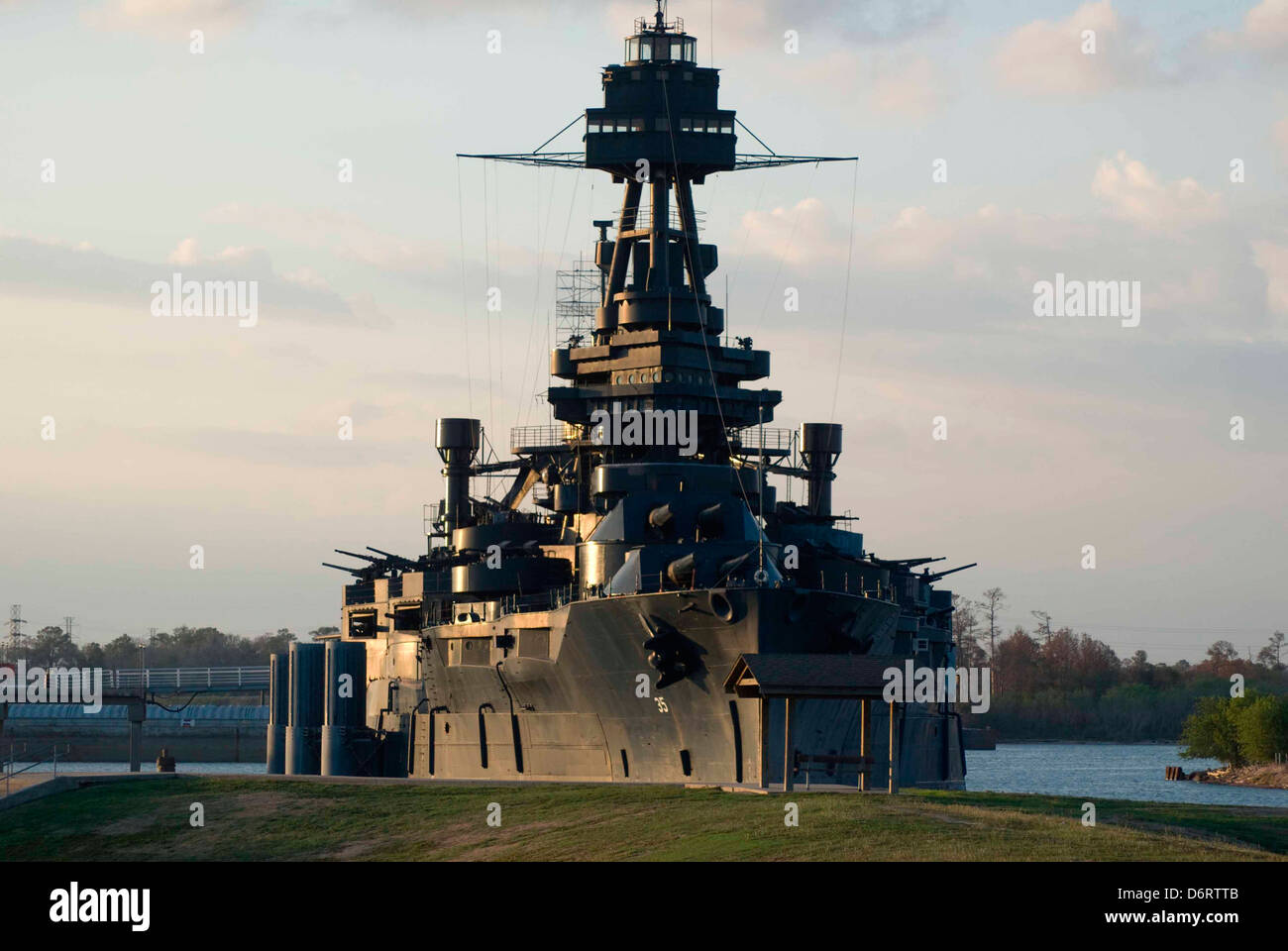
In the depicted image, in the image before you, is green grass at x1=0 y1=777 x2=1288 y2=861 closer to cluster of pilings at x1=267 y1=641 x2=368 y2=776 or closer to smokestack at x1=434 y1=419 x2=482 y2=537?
cluster of pilings at x1=267 y1=641 x2=368 y2=776

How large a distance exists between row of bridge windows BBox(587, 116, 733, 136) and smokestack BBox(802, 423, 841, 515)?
12.0 metres

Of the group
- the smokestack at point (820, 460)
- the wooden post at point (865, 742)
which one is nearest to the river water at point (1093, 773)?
the smokestack at point (820, 460)

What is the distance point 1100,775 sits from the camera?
10238 cm

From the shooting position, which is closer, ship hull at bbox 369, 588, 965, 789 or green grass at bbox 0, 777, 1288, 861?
green grass at bbox 0, 777, 1288, 861

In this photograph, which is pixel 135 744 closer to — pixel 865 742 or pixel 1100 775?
pixel 1100 775

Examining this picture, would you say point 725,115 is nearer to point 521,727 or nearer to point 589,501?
point 589,501

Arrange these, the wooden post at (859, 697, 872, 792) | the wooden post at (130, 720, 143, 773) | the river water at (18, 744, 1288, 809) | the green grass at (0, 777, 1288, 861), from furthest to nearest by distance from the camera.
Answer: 1. the wooden post at (130, 720, 143, 773)
2. the river water at (18, 744, 1288, 809)
3. the wooden post at (859, 697, 872, 792)
4. the green grass at (0, 777, 1288, 861)

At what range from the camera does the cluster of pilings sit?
201 feet

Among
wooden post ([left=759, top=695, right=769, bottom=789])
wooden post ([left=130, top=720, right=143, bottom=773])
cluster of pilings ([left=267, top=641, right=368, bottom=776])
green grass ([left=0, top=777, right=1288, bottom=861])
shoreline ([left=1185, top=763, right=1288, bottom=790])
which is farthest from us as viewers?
shoreline ([left=1185, top=763, right=1288, bottom=790])

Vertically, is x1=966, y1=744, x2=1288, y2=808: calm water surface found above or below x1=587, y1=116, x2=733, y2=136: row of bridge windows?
below

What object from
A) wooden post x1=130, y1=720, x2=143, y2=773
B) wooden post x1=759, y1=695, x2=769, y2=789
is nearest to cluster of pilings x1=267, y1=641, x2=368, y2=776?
wooden post x1=759, y1=695, x2=769, y2=789

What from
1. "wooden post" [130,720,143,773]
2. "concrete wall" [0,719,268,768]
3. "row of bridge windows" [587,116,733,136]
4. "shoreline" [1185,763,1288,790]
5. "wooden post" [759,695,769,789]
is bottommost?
"concrete wall" [0,719,268,768]

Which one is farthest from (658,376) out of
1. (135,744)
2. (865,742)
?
(135,744)

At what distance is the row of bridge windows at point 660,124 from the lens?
65938 mm
